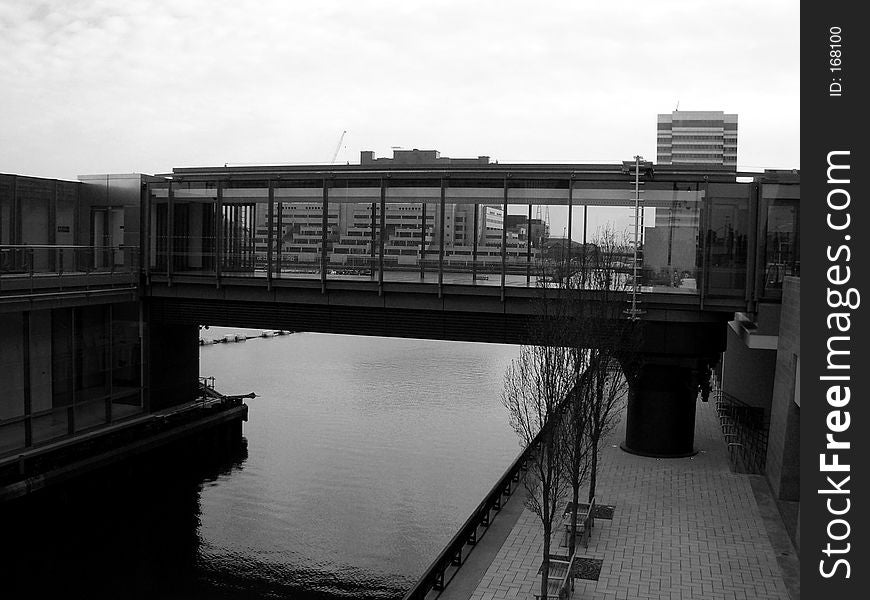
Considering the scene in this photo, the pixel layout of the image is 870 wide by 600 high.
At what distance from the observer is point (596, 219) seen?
21.4 m

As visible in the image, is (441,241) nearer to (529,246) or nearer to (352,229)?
(529,246)

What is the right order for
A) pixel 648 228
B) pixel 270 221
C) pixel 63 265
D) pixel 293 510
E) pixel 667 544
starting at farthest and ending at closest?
pixel 270 221
pixel 63 265
pixel 293 510
pixel 648 228
pixel 667 544

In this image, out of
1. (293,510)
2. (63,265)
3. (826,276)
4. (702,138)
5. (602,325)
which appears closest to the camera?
(826,276)

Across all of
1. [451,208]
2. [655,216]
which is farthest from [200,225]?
[655,216]

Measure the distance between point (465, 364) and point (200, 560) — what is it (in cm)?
3453

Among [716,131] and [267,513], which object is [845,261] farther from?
[716,131]

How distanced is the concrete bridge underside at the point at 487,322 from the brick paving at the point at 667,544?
147cm

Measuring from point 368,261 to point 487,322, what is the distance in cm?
375

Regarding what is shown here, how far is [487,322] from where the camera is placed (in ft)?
71.5

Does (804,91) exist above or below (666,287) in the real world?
above

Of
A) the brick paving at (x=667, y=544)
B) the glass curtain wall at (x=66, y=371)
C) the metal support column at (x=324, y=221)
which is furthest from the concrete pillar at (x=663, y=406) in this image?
the glass curtain wall at (x=66, y=371)

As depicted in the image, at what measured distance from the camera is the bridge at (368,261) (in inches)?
809

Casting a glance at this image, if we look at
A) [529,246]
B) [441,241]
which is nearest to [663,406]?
[529,246]

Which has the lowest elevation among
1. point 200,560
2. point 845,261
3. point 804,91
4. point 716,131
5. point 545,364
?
point 200,560
